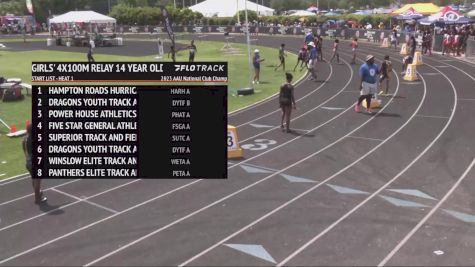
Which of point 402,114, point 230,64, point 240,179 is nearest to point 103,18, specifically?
point 230,64

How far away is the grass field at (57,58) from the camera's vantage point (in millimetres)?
15008

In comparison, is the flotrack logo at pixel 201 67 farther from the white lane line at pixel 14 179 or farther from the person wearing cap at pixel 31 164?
the white lane line at pixel 14 179

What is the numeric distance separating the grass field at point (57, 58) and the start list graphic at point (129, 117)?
15.1ft

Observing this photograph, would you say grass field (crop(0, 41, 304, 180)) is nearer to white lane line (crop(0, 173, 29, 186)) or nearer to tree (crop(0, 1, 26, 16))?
white lane line (crop(0, 173, 29, 186))

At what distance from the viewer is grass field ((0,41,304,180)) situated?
1501cm

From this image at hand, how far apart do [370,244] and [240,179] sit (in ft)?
14.2

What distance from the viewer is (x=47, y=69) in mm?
9375

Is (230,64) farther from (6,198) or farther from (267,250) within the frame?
(267,250)

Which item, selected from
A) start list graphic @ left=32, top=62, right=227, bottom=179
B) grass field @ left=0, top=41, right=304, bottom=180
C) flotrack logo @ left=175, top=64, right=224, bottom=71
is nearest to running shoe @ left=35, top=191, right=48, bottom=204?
start list graphic @ left=32, top=62, right=227, bottom=179

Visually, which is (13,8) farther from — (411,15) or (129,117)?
(129,117)

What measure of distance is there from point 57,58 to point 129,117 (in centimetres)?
3520

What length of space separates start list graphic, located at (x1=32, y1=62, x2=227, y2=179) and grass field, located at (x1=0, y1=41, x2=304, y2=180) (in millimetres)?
4611

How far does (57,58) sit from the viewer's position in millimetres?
41688

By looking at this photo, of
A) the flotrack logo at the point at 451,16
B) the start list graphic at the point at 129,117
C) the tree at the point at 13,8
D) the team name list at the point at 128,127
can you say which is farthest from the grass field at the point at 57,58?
the tree at the point at 13,8
